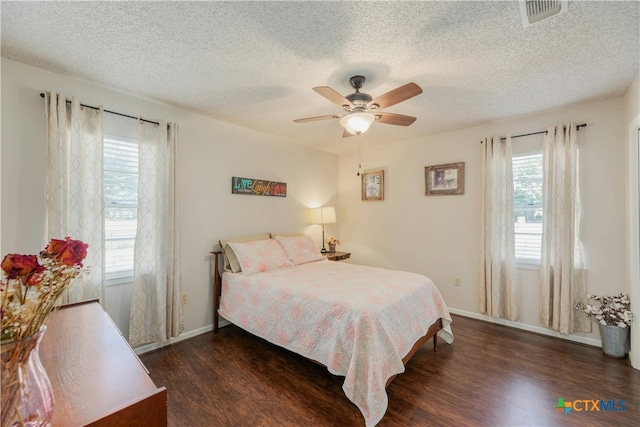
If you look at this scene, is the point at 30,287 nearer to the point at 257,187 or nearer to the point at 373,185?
the point at 257,187

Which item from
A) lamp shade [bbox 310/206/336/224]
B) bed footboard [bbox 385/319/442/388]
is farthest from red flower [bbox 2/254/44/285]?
lamp shade [bbox 310/206/336/224]

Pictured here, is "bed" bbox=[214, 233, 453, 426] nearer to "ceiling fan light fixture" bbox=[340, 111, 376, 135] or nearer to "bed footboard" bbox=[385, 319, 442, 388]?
"bed footboard" bbox=[385, 319, 442, 388]

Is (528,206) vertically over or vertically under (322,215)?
over

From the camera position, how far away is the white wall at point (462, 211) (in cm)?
272

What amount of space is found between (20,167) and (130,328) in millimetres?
1635

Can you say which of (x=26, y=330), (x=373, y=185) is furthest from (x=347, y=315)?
(x=373, y=185)

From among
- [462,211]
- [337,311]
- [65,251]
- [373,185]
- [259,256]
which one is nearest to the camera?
[65,251]

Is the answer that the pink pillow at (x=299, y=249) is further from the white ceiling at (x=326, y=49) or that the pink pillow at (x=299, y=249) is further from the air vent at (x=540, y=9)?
the air vent at (x=540, y=9)

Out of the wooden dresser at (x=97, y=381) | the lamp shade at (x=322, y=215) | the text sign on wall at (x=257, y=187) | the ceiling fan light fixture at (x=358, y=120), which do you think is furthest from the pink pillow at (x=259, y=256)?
the ceiling fan light fixture at (x=358, y=120)

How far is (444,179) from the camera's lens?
3.84 metres

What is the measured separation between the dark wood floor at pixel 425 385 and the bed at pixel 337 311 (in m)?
0.26

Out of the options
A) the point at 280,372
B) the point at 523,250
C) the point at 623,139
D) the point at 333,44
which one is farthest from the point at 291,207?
the point at 623,139

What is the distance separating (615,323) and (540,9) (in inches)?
115

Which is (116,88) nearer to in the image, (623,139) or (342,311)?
(342,311)
